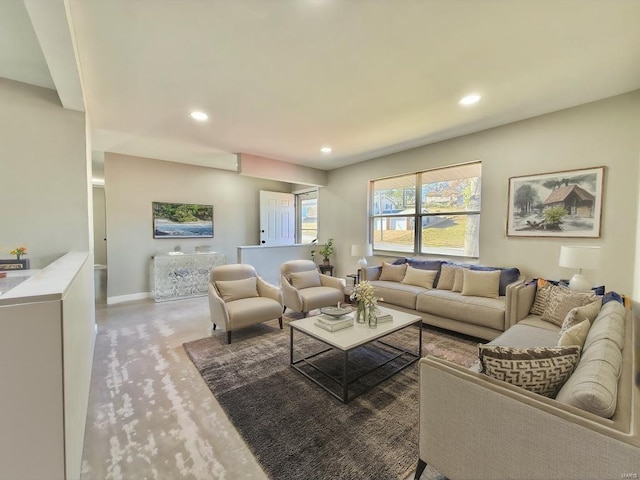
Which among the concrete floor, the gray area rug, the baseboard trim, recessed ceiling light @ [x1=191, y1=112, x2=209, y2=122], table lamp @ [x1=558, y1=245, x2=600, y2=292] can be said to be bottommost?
the concrete floor

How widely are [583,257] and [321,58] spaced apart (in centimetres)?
299

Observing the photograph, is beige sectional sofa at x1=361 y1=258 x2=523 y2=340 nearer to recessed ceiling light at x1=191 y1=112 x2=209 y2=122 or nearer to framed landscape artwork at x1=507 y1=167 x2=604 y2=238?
framed landscape artwork at x1=507 y1=167 x2=604 y2=238

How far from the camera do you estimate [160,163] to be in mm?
5137

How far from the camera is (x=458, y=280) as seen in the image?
3572mm

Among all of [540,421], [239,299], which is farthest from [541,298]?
[239,299]

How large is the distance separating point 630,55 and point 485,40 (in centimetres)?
127

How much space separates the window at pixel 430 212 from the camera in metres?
3.93

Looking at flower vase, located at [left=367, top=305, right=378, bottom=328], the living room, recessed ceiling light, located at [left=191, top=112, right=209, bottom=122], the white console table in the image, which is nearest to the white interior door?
the living room

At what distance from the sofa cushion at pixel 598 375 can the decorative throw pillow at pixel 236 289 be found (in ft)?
10.3

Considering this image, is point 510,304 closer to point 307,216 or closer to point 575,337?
point 575,337

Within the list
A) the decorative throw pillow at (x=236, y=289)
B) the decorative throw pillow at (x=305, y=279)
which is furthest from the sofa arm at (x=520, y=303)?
the decorative throw pillow at (x=236, y=289)

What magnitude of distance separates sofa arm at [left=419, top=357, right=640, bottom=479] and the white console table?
4.84 metres

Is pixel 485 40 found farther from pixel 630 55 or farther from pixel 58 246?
pixel 58 246

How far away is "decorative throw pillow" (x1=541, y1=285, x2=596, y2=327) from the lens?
237cm
